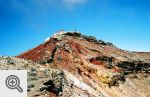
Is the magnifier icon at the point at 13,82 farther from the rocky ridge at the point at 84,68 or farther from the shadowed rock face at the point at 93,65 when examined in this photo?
the shadowed rock face at the point at 93,65

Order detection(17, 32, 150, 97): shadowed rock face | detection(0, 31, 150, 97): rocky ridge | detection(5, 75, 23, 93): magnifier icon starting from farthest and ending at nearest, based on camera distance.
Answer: detection(17, 32, 150, 97): shadowed rock face < detection(0, 31, 150, 97): rocky ridge < detection(5, 75, 23, 93): magnifier icon

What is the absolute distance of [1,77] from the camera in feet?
62.3

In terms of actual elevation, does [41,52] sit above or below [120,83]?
above

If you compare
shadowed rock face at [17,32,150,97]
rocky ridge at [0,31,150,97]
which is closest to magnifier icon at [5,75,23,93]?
rocky ridge at [0,31,150,97]

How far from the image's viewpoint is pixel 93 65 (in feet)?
127

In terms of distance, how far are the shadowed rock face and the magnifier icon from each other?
9083mm

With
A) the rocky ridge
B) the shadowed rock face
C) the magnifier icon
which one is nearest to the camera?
the magnifier icon

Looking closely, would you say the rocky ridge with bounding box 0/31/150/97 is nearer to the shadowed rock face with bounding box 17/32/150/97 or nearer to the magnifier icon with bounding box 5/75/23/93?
the shadowed rock face with bounding box 17/32/150/97

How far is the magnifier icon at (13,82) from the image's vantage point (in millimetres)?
19000

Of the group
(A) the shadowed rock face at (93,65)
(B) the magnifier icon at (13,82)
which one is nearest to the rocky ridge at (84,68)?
(A) the shadowed rock face at (93,65)

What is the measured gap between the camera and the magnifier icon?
1900 centimetres

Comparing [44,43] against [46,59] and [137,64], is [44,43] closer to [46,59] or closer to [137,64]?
[46,59]

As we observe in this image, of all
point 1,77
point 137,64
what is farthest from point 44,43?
point 1,77

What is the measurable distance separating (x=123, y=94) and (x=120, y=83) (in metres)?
2.01
